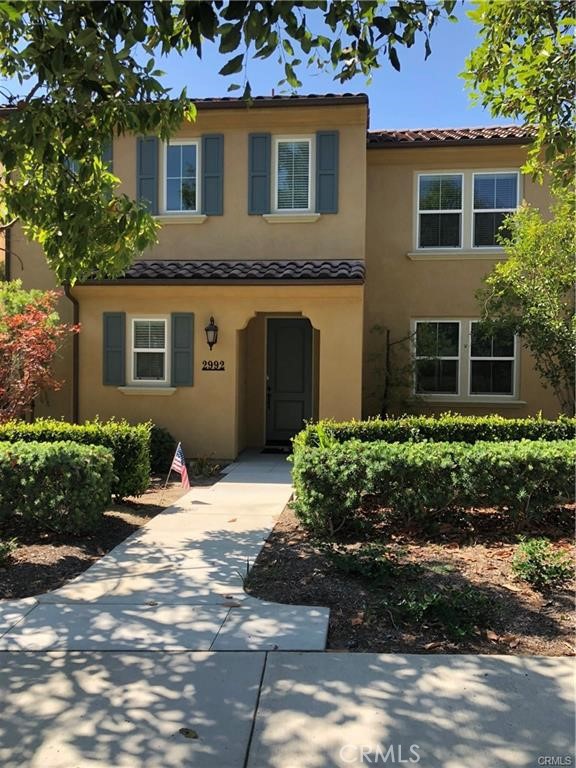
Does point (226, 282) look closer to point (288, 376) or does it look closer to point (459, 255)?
point (288, 376)

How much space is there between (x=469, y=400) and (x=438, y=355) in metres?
1.09

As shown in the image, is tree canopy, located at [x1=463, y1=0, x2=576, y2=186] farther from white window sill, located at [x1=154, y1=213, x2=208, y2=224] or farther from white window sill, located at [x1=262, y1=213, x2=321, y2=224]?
white window sill, located at [x1=154, y1=213, x2=208, y2=224]

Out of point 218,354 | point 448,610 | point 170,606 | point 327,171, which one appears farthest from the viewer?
point 327,171

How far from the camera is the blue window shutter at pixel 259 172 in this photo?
11.3 meters

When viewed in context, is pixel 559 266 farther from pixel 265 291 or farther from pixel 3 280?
pixel 3 280

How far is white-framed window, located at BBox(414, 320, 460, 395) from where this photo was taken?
39.7 feet

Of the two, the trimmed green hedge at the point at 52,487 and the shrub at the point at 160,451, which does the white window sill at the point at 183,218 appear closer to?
the shrub at the point at 160,451

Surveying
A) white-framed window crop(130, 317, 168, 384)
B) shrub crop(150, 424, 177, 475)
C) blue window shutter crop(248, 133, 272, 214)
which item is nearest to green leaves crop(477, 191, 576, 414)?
blue window shutter crop(248, 133, 272, 214)

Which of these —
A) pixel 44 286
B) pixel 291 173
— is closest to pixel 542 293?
pixel 291 173

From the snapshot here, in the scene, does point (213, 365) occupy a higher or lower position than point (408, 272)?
lower

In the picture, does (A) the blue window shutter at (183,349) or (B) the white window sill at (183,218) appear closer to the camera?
(A) the blue window shutter at (183,349)

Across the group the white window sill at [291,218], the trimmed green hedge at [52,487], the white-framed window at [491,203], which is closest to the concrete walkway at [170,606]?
the trimmed green hedge at [52,487]

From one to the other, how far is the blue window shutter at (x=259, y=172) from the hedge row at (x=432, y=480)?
6.80m

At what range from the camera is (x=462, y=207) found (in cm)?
1202
